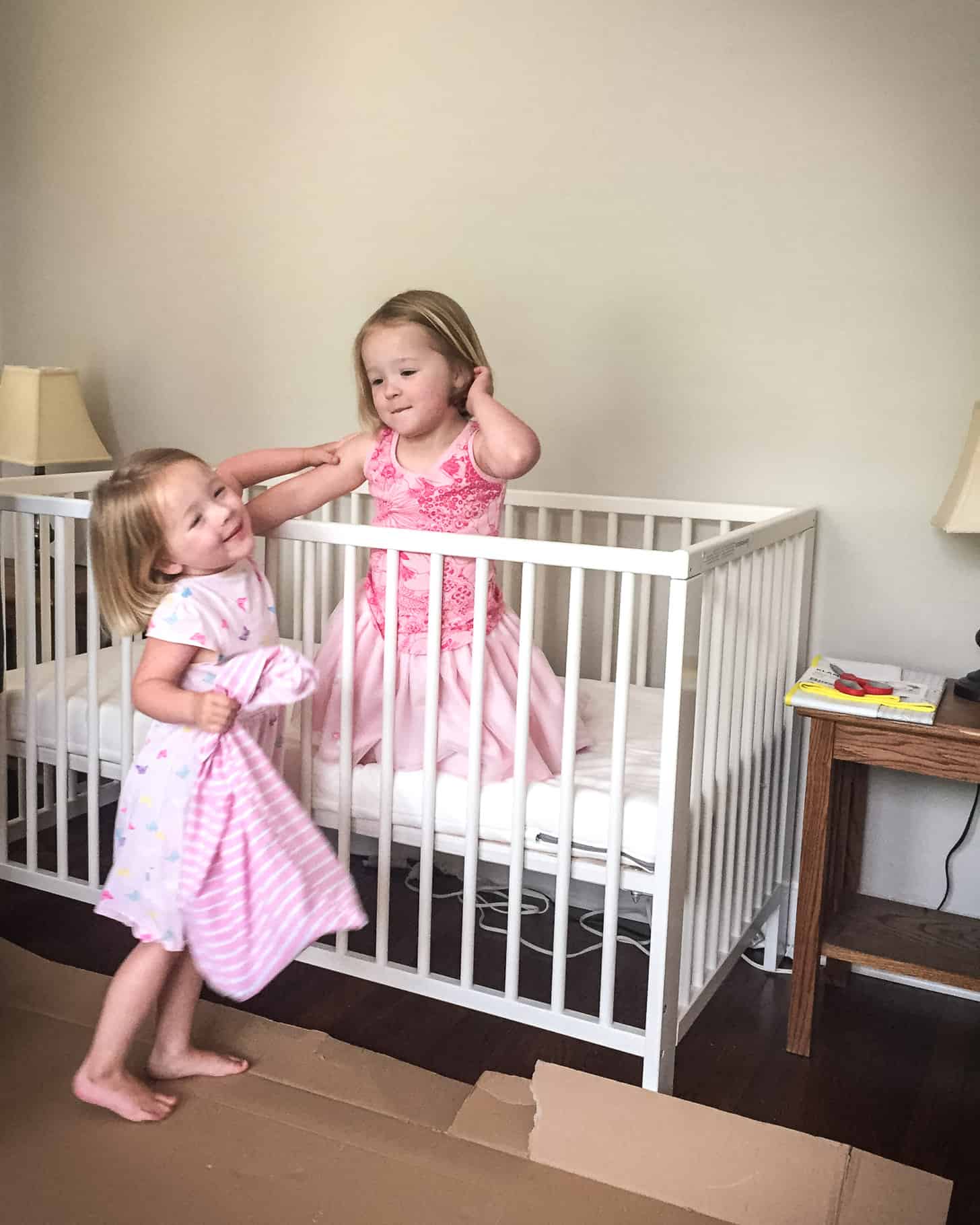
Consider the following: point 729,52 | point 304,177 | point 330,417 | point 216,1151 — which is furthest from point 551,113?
point 216,1151

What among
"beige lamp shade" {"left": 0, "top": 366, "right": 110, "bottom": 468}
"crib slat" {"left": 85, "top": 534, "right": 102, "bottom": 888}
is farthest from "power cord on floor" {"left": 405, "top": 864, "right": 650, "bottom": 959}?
"beige lamp shade" {"left": 0, "top": 366, "right": 110, "bottom": 468}

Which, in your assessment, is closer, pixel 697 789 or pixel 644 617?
pixel 697 789

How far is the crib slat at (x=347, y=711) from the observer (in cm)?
184

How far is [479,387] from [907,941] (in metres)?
1.13

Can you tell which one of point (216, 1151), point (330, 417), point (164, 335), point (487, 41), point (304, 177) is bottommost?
point (216, 1151)

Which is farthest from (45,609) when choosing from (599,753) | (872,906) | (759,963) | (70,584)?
(872,906)

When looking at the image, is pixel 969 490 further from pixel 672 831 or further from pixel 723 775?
pixel 672 831

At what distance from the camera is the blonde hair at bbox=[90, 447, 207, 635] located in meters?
1.62

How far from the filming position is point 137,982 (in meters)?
1.63

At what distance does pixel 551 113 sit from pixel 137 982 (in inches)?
69.2

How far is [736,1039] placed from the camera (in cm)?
199

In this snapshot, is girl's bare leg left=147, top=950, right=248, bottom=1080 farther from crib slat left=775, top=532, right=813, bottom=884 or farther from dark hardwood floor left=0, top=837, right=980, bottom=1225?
crib slat left=775, top=532, right=813, bottom=884

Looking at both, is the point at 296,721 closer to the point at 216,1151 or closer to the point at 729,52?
the point at 216,1151

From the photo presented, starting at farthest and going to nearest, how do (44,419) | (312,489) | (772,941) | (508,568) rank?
1. (44,419)
2. (508,568)
3. (772,941)
4. (312,489)
